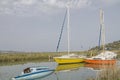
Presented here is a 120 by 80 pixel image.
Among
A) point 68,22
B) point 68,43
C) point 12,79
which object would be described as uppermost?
point 68,22

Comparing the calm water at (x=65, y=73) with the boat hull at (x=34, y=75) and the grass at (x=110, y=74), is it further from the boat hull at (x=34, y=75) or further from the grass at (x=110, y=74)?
the grass at (x=110, y=74)

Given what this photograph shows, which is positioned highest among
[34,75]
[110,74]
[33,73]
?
[110,74]

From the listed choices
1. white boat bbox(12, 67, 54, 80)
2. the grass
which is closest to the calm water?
white boat bbox(12, 67, 54, 80)

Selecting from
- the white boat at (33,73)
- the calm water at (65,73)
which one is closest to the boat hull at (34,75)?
the white boat at (33,73)

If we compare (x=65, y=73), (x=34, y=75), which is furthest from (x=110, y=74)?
(x=65, y=73)

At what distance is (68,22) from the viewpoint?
208 ft

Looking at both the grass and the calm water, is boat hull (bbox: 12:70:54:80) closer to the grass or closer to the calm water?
the calm water

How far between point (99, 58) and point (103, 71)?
36066 mm

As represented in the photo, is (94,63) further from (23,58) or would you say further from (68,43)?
(23,58)

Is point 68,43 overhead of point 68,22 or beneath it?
beneath

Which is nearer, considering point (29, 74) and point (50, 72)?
point (29, 74)

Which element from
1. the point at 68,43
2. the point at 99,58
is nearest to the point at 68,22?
the point at 68,43

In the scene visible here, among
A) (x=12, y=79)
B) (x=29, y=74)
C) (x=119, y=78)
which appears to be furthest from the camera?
(x=29, y=74)

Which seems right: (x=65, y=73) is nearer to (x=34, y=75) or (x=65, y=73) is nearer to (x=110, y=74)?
(x=34, y=75)
